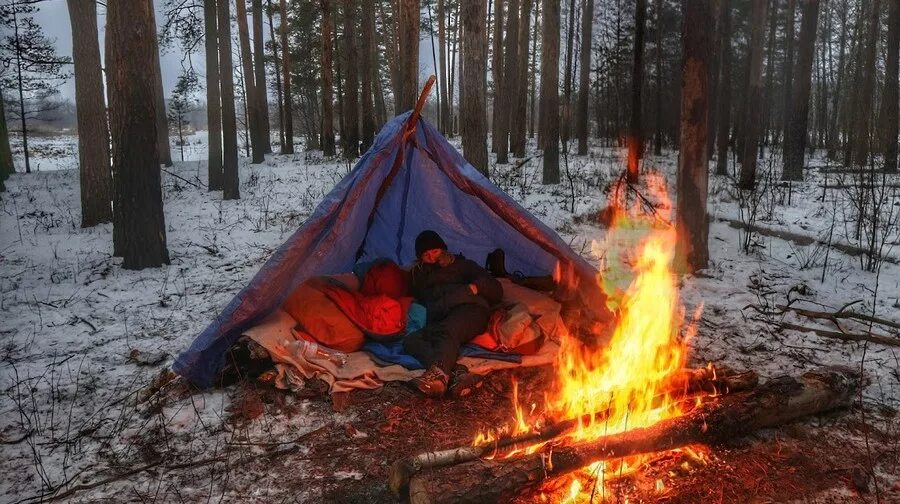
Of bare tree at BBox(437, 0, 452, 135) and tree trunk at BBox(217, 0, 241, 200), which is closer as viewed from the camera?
tree trunk at BBox(217, 0, 241, 200)

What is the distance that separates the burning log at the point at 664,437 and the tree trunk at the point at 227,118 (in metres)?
9.80

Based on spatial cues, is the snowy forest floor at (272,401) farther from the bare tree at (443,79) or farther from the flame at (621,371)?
the bare tree at (443,79)

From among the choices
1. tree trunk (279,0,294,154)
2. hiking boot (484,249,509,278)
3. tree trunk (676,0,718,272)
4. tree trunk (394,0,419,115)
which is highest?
tree trunk (279,0,294,154)

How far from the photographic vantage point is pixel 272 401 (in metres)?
3.59

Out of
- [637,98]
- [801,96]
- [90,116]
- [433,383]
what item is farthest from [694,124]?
[90,116]

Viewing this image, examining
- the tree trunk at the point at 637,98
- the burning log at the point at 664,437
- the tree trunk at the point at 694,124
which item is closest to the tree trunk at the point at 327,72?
the tree trunk at the point at 637,98

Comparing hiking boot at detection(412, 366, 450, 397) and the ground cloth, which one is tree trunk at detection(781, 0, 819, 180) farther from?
hiking boot at detection(412, 366, 450, 397)

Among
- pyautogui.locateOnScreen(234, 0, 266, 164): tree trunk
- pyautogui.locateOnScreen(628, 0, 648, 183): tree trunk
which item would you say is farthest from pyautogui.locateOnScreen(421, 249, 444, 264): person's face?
pyautogui.locateOnScreen(234, 0, 266, 164): tree trunk

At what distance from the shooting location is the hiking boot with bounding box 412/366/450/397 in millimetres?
3580

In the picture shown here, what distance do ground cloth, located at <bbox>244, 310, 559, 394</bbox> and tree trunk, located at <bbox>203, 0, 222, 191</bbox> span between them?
833 centimetres

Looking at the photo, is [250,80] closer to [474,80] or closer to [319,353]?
[474,80]

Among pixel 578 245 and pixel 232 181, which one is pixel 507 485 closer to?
pixel 578 245

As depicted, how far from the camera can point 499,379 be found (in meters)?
3.95

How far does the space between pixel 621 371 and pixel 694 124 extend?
10.6 ft
